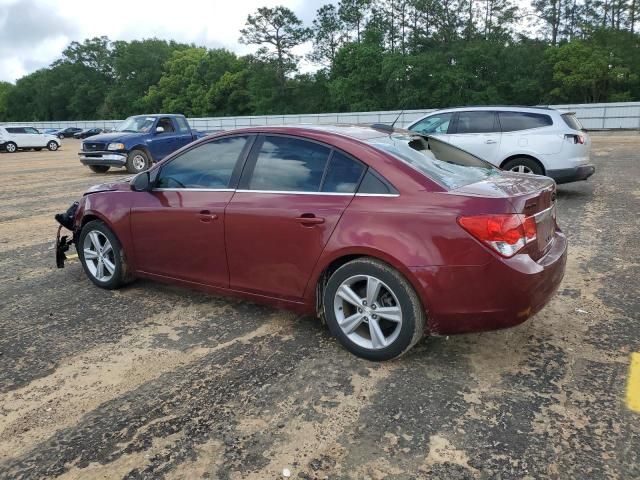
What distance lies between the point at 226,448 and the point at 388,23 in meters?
73.8

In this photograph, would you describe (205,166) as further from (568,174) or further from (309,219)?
(568,174)

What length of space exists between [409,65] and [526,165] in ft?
167

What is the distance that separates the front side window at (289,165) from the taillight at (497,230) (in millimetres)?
1108

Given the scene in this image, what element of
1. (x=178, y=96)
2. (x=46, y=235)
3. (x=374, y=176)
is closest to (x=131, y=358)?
(x=374, y=176)

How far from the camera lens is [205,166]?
14.4ft

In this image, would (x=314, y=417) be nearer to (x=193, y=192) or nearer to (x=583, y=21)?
(x=193, y=192)

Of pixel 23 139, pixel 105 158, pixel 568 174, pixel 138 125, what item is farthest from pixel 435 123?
pixel 23 139

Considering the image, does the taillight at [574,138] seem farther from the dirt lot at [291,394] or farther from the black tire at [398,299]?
the black tire at [398,299]

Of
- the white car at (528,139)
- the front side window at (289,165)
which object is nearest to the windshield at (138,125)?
the white car at (528,139)

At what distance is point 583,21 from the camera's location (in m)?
59.2

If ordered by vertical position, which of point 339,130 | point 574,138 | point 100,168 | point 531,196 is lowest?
point 100,168

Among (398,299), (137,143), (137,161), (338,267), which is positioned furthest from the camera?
(137,161)

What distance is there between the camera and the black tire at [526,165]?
30.0 ft

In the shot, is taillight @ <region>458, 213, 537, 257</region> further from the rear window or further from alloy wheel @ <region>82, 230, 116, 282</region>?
the rear window
